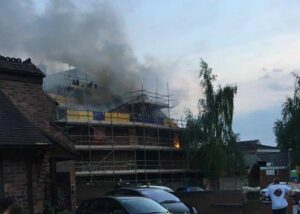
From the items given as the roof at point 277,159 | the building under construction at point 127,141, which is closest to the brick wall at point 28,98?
the building under construction at point 127,141

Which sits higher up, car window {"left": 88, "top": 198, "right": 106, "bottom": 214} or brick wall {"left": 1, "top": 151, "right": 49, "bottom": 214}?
brick wall {"left": 1, "top": 151, "right": 49, "bottom": 214}

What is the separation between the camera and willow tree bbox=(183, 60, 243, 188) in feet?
193

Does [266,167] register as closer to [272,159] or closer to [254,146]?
[272,159]

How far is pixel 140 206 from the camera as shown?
14.5m

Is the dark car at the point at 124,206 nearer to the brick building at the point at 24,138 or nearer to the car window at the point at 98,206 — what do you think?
the car window at the point at 98,206

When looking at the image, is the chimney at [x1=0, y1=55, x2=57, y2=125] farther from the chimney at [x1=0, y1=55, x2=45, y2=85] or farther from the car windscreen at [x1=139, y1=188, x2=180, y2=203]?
the car windscreen at [x1=139, y1=188, x2=180, y2=203]

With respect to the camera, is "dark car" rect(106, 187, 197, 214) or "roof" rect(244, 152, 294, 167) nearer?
"dark car" rect(106, 187, 197, 214)

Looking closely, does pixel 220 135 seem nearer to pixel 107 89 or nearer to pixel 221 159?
pixel 221 159

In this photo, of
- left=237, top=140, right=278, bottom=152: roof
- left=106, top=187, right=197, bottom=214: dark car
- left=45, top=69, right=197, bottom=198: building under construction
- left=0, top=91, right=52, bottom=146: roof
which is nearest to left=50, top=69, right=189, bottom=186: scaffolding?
left=45, top=69, right=197, bottom=198: building under construction

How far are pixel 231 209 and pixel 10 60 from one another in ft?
33.4

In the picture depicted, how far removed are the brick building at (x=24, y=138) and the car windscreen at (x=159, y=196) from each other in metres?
3.32

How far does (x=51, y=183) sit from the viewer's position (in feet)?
60.1

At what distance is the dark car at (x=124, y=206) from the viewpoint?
14.3m

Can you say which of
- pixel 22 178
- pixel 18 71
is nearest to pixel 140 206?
pixel 22 178
